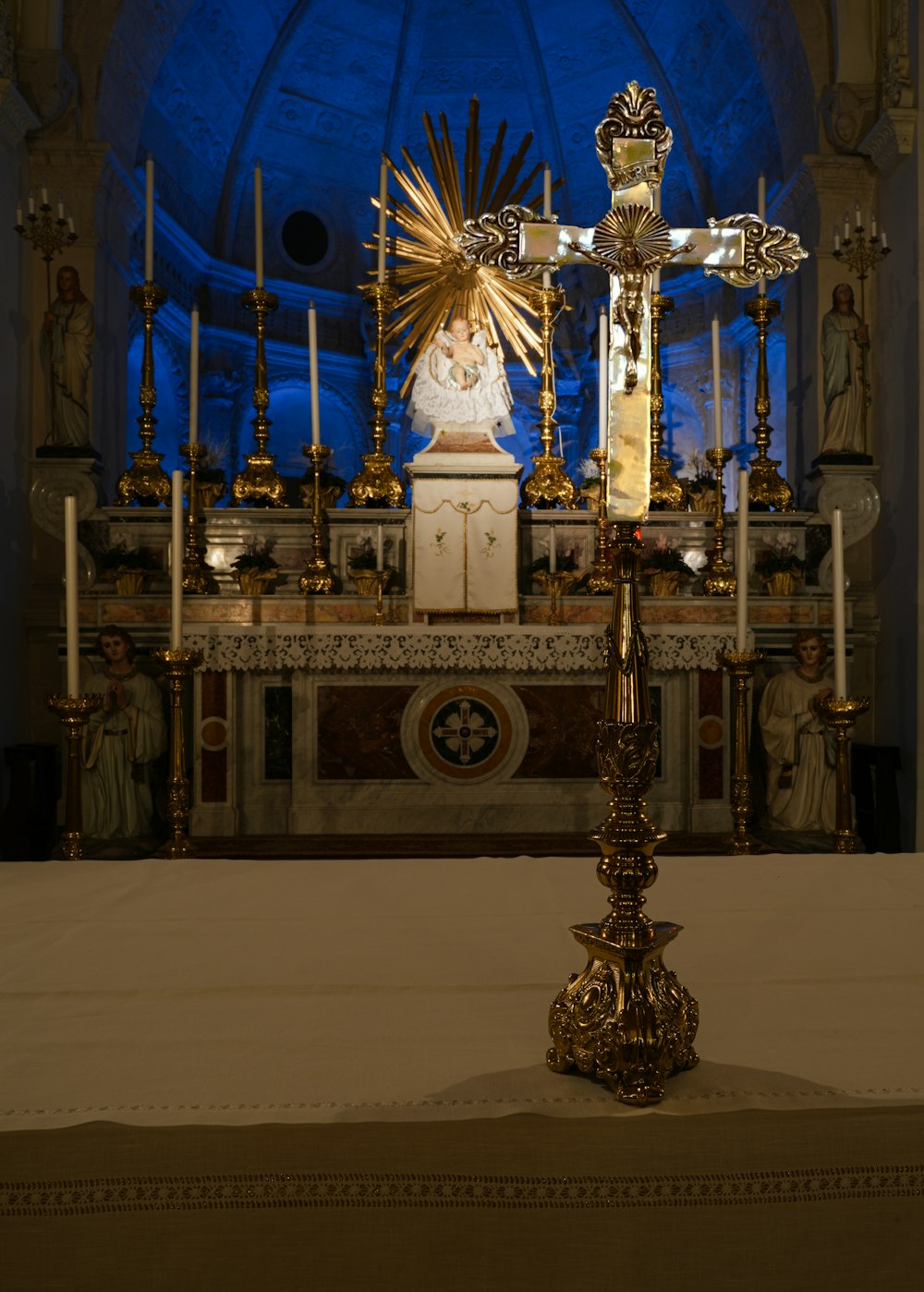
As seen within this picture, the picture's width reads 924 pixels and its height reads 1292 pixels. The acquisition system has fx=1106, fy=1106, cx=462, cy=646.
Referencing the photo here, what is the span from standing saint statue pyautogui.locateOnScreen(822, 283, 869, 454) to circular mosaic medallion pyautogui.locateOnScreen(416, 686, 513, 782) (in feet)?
11.0

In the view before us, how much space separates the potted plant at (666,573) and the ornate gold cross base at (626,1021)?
17.9 feet

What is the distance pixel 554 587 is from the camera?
638 centimetres

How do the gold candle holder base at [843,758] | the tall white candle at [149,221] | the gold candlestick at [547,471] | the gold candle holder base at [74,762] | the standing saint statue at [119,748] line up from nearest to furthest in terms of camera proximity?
the gold candle holder base at [74,762] → the gold candle holder base at [843,758] → the standing saint statue at [119,748] → the tall white candle at [149,221] → the gold candlestick at [547,471]

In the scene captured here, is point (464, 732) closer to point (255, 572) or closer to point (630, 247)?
point (255, 572)

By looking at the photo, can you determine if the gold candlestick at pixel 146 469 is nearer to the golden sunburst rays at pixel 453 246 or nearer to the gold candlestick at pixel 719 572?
the golden sunburst rays at pixel 453 246

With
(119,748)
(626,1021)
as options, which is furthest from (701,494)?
(626,1021)

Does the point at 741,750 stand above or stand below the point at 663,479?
A: below

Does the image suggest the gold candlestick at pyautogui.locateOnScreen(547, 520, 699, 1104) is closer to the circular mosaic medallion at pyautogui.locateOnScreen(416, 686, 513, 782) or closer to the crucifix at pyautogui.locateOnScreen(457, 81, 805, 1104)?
the crucifix at pyautogui.locateOnScreen(457, 81, 805, 1104)

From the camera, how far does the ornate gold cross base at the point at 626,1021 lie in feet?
3.66

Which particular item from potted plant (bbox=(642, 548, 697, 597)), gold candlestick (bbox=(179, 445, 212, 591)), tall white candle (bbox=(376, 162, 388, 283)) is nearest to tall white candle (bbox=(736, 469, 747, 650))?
potted plant (bbox=(642, 548, 697, 597))

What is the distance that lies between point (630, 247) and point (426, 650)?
4529 mm

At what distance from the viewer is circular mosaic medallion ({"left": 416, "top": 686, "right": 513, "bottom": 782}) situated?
583cm

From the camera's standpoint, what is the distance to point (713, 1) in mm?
10391

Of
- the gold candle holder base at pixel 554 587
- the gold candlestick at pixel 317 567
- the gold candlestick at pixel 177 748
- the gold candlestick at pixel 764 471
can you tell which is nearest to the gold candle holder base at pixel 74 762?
the gold candlestick at pixel 177 748
